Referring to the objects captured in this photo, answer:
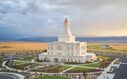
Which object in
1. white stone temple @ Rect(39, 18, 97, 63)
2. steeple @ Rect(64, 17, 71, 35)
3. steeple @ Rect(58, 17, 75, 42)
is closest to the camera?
white stone temple @ Rect(39, 18, 97, 63)

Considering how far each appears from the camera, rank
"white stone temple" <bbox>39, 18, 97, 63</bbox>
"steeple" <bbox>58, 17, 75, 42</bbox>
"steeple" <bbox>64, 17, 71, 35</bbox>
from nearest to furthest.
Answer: "white stone temple" <bbox>39, 18, 97, 63</bbox>
"steeple" <bbox>58, 17, 75, 42</bbox>
"steeple" <bbox>64, 17, 71, 35</bbox>

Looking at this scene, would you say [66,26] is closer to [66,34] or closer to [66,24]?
[66,24]

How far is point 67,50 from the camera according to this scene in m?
86.1

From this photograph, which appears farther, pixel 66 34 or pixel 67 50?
pixel 66 34

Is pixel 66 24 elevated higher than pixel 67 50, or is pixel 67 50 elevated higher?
pixel 66 24

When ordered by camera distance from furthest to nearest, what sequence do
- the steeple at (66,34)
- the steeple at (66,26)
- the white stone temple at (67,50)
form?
1. the steeple at (66,26)
2. the steeple at (66,34)
3. the white stone temple at (67,50)

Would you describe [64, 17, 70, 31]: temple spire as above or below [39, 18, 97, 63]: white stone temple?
above

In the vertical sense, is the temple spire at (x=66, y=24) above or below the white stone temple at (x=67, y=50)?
above

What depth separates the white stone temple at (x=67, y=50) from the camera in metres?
84.7

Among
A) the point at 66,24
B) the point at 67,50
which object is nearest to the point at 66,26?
the point at 66,24

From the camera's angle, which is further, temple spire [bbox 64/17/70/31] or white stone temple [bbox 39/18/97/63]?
temple spire [bbox 64/17/70/31]

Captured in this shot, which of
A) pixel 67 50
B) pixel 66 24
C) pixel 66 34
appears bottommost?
pixel 67 50

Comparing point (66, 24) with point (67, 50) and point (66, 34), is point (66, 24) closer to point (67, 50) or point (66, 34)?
point (66, 34)

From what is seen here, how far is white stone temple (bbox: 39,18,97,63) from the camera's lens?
84688 millimetres
